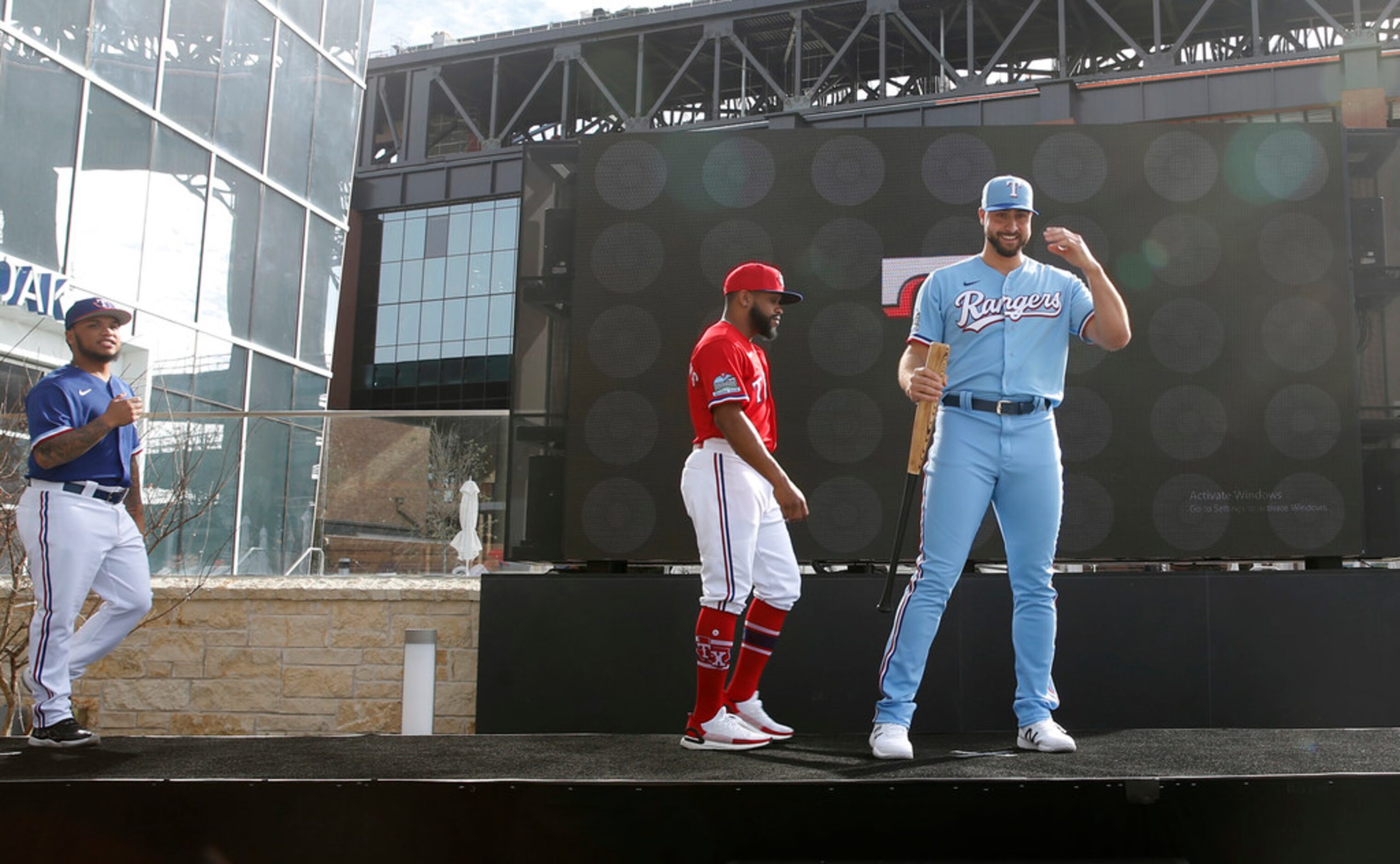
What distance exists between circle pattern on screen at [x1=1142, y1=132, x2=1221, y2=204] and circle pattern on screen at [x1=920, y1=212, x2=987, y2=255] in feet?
2.55

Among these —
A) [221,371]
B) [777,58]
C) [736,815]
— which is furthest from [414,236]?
[736,815]

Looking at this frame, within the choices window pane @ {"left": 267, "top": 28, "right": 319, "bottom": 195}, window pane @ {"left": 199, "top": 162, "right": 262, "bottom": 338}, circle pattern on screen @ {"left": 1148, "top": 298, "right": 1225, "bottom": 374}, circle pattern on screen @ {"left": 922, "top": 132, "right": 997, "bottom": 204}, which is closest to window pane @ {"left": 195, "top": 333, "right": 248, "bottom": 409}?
window pane @ {"left": 199, "top": 162, "right": 262, "bottom": 338}

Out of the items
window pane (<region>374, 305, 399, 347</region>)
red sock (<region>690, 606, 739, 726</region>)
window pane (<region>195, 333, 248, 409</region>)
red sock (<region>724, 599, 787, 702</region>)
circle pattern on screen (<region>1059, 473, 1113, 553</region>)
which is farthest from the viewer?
window pane (<region>374, 305, 399, 347</region>)

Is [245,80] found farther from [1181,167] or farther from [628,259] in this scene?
[1181,167]

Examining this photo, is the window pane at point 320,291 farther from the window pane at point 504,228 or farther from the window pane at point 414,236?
the window pane at point 414,236

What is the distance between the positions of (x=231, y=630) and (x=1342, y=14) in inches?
1209

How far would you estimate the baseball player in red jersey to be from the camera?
11.7 feet

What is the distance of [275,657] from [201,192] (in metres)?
9.73

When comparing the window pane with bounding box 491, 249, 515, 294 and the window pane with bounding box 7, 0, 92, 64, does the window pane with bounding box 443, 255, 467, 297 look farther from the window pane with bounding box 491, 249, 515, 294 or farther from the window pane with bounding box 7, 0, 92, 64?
the window pane with bounding box 7, 0, 92, 64

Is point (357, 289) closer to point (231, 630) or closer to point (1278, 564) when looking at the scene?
Answer: point (231, 630)

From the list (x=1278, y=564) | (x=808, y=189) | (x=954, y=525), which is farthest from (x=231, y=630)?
(x=1278, y=564)

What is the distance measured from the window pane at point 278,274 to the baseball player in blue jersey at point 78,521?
1139cm

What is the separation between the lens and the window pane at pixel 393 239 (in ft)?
107

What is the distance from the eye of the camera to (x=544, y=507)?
509 centimetres
